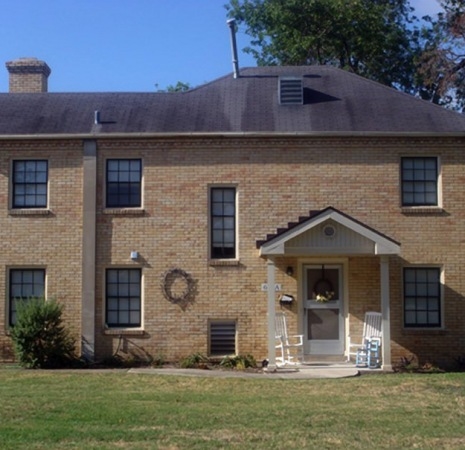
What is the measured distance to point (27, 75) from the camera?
25.9 m

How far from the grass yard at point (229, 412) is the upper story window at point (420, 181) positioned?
17.7 ft

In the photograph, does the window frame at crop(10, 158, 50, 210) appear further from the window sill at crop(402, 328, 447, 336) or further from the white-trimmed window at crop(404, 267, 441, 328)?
the window sill at crop(402, 328, 447, 336)

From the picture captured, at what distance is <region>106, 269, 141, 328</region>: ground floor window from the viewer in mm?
22109

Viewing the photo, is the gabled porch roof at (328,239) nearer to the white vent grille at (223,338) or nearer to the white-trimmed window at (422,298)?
the white-trimmed window at (422,298)

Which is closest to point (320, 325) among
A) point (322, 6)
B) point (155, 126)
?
point (155, 126)

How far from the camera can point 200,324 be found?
21.9 meters

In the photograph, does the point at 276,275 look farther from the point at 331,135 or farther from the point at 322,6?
the point at 322,6

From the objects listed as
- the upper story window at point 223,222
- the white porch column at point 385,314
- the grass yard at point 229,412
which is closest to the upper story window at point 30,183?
the upper story window at point 223,222

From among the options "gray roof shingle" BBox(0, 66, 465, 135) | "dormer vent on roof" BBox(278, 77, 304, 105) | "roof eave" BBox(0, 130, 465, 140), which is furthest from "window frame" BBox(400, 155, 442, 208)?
"dormer vent on roof" BBox(278, 77, 304, 105)

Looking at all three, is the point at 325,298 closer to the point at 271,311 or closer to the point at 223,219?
the point at 271,311

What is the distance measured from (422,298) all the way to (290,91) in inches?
249

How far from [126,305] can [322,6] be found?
64.1 ft

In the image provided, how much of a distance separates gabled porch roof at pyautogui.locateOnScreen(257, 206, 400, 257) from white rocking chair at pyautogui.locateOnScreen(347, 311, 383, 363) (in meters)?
1.76

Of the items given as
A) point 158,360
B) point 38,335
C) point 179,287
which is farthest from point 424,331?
point 38,335
